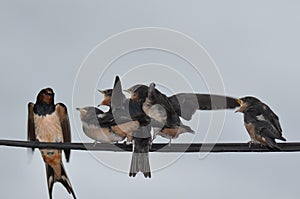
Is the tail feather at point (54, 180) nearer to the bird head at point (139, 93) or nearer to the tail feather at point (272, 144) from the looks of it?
the bird head at point (139, 93)

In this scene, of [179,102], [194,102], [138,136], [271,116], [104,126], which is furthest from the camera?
[194,102]

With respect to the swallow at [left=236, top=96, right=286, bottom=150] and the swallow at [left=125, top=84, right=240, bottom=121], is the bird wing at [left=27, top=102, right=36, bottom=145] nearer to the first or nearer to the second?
the swallow at [left=125, top=84, right=240, bottom=121]

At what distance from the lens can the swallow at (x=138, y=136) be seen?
7059 millimetres

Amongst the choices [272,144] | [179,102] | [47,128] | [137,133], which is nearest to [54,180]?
[47,128]

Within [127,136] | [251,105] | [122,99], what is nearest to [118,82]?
[122,99]

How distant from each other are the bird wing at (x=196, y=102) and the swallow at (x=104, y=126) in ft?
2.36

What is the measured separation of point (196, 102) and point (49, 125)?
188 centimetres

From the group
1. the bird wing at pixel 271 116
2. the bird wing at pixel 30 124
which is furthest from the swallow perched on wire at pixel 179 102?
the bird wing at pixel 30 124

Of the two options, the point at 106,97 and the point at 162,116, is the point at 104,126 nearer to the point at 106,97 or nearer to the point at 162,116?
the point at 106,97

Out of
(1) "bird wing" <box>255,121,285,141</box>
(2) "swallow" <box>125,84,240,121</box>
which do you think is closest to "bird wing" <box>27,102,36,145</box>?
(2) "swallow" <box>125,84,240,121</box>

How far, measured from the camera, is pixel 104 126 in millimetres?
7680

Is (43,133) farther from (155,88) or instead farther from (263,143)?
(263,143)

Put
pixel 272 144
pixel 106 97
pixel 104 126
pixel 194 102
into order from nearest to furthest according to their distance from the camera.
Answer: pixel 272 144 → pixel 104 126 → pixel 106 97 → pixel 194 102

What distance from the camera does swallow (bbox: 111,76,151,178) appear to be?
7.06 metres
